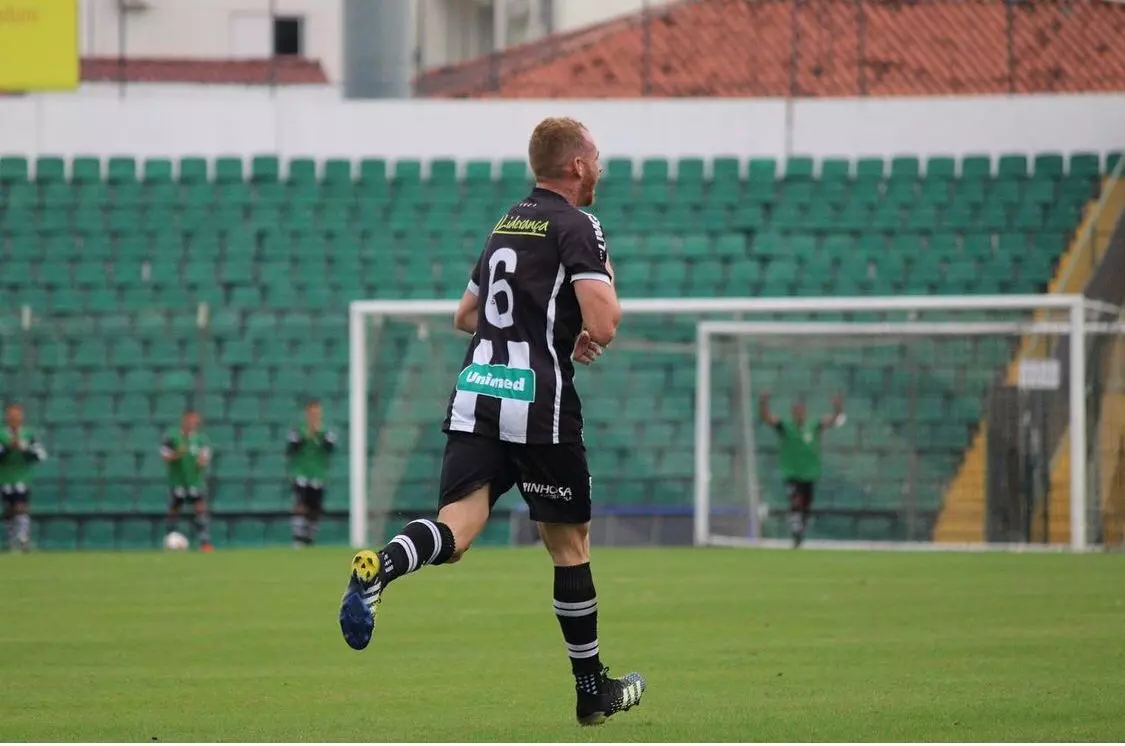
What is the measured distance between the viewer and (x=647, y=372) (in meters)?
22.7

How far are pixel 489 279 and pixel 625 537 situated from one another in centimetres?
1550

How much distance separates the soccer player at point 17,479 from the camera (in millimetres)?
22781

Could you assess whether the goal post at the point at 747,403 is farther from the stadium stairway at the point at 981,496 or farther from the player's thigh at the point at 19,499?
the player's thigh at the point at 19,499

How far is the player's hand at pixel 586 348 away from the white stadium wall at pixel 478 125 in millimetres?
21396

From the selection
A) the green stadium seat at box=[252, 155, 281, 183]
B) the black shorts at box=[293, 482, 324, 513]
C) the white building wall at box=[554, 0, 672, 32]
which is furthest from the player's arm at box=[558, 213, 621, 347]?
the white building wall at box=[554, 0, 672, 32]

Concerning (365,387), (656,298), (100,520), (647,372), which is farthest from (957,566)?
(100,520)

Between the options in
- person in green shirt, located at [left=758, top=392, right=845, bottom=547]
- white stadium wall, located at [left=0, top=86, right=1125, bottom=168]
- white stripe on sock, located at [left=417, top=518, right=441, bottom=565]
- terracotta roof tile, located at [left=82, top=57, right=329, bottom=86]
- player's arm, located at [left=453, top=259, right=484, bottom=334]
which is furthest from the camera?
terracotta roof tile, located at [left=82, top=57, right=329, bottom=86]

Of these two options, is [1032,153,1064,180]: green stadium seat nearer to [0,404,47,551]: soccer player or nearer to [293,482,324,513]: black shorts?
[293,482,324,513]: black shorts

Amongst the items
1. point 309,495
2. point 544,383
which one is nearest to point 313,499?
point 309,495

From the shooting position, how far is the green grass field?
22.2 feet

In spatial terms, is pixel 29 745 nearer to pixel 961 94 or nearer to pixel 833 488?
pixel 833 488

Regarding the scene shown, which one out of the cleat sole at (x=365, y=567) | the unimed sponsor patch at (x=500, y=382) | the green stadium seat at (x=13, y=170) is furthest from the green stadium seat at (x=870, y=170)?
the cleat sole at (x=365, y=567)

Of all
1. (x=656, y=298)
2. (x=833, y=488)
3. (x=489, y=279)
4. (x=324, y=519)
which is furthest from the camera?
(x=656, y=298)

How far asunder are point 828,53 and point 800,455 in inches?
363
